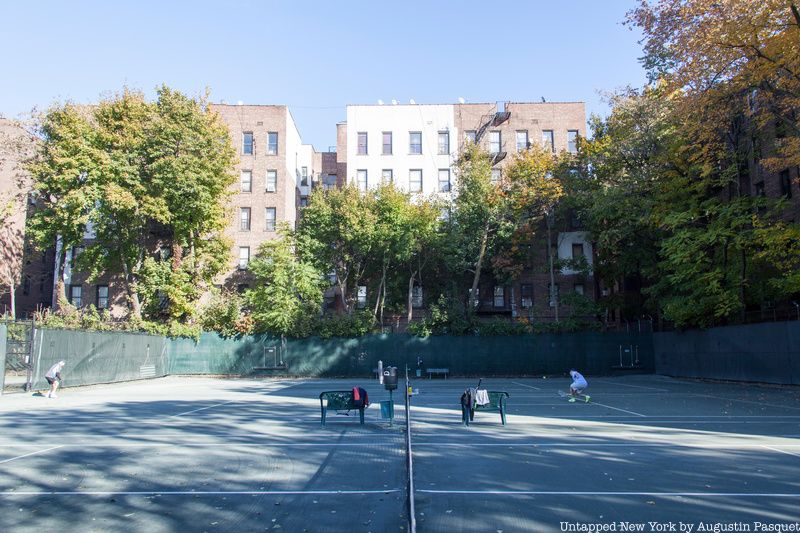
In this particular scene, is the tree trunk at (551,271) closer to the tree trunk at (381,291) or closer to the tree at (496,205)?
the tree at (496,205)

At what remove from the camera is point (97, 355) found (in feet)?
101

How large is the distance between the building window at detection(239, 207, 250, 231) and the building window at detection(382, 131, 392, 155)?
12.7 m

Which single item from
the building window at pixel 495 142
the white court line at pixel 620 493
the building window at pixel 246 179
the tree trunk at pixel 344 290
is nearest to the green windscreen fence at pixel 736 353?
the building window at pixel 495 142

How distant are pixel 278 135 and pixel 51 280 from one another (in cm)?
2401

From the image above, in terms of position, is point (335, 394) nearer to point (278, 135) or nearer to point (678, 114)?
point (678, 114)

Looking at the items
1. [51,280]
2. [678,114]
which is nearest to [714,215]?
[678,114]

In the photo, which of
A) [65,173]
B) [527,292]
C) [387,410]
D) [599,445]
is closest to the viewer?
[599,445]

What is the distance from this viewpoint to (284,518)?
652cm

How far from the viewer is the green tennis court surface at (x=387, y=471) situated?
6.57 m

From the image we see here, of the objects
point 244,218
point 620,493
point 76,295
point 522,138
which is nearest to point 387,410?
point 620,493

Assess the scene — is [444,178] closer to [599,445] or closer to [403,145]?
[403,145]

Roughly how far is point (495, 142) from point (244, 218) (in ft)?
73.4

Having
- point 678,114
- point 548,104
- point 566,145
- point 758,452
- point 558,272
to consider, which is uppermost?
point 548,104

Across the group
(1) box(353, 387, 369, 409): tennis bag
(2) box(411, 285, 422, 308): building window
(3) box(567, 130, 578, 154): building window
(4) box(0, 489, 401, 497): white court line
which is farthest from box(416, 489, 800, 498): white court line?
(3) box(567, 130, 578, 154): building window
